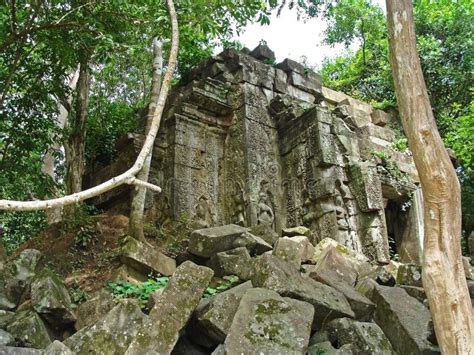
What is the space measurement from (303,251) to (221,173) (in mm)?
3981

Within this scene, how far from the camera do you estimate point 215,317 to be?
4.13 metres

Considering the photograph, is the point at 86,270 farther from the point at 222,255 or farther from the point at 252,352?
the point at 252,352

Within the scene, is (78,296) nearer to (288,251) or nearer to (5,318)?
(5,318)

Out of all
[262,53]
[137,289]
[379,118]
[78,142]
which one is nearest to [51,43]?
[78,142]

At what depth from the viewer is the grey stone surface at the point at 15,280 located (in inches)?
197

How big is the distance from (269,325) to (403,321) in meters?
1.44

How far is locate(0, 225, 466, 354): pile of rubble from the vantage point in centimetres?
393

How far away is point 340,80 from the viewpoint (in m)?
18.8

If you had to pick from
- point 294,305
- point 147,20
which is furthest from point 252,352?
point 147,20

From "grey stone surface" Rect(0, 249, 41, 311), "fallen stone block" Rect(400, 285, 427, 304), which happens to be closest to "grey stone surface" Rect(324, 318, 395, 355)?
"fallen stone block" Rect(400, 285, 427, 304)

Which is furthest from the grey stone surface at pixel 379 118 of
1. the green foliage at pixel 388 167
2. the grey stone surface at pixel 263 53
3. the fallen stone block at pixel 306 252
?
the fallen stone block at pixel 306 252

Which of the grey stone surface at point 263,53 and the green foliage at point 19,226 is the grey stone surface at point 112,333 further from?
the grey stone surface at point 263,53

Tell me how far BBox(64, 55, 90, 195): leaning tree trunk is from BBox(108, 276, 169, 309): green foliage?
3.38 m

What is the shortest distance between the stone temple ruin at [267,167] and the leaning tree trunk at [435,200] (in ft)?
15.5
